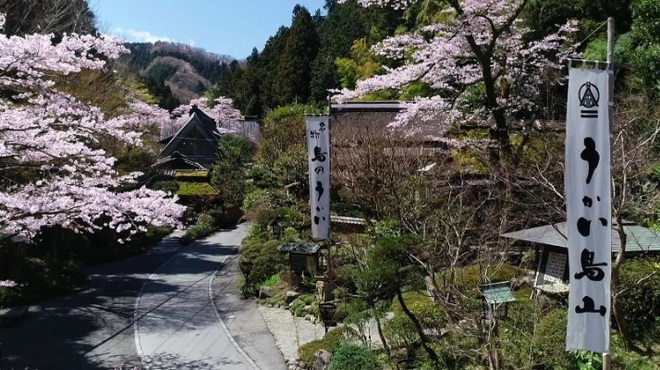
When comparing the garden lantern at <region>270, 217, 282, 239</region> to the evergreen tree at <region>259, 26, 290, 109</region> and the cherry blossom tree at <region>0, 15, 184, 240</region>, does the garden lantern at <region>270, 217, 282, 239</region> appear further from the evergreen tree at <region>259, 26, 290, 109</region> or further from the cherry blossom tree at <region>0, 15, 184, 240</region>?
the evergreen tree at <region>259, 26, 290, 109</region>

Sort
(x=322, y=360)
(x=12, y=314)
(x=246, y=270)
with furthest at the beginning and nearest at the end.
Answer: (x=246, y=270) → (x=12, y=314) → (x=322, y=360)

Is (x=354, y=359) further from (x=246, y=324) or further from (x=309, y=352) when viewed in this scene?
(x=246, y=324)

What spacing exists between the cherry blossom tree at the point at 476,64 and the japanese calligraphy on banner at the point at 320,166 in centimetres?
182

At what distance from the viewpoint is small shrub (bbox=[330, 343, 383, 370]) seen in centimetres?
821

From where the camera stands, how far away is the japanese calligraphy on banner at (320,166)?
11273 millimetres

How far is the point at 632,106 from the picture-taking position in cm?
1199

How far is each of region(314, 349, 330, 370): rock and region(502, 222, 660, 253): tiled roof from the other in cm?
381

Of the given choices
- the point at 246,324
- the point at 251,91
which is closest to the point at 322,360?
the point at 246,324

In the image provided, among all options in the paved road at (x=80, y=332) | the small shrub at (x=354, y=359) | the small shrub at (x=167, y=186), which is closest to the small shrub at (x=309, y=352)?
the small shrub at (x=354, y=359)

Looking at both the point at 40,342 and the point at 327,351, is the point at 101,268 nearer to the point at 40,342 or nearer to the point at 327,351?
the point at 40,342

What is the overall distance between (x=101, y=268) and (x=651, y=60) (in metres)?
17.4

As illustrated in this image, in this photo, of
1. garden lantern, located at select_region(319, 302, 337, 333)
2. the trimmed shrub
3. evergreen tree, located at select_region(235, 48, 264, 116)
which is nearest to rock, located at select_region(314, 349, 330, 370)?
garden lantern, located at select_region(319, 302, 337, 333)

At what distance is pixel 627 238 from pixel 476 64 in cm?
548

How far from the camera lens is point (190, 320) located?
13.3 metres
